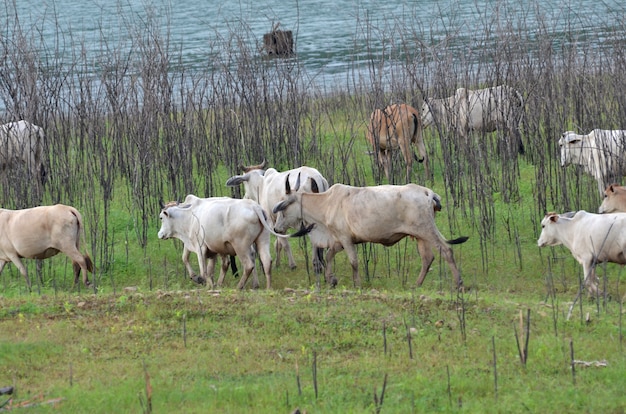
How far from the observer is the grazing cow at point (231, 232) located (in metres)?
10.7

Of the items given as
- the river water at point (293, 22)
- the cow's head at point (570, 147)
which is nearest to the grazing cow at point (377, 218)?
the cow's head at point (570, 147)

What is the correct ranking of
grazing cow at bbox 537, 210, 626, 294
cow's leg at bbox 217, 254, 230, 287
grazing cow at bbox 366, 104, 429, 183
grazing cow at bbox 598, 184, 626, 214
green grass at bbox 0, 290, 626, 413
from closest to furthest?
green grass at bbox 0, 290, 626, 413
grazing cow at bbox 537, 210, 626, 294
grazing cow at bbox 598, 184, 626, 214
cow's leg at bbox 217, 254, 230, 287
grazing cow at bbox 366, 104, 429, 183

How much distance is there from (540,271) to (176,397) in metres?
5.41

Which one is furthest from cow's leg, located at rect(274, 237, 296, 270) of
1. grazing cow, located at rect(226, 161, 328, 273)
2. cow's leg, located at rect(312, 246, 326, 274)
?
cow's leg, located at rect(312, 246, 326, 274)

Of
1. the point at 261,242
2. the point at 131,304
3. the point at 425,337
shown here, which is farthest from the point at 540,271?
the point at 131,304

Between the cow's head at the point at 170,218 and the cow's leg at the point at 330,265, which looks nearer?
the cow's leg at the point at 330,265

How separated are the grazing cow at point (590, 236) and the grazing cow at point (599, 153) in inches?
63.8

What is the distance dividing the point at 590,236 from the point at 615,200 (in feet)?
3.74

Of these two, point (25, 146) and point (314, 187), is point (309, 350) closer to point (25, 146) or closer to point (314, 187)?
point (314, 187)

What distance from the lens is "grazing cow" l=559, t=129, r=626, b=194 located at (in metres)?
12.1

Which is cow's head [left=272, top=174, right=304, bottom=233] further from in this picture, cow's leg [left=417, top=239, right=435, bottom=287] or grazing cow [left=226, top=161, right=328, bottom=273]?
cow's leg [left=417, top=239, right=435, bottom=287]

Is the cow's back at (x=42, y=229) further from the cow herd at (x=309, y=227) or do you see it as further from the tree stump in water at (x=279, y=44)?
the tree stump in water at (x=279, y=44)

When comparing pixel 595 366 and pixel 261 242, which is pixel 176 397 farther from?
pixel 261 242

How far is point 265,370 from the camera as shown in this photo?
7.26 metres
